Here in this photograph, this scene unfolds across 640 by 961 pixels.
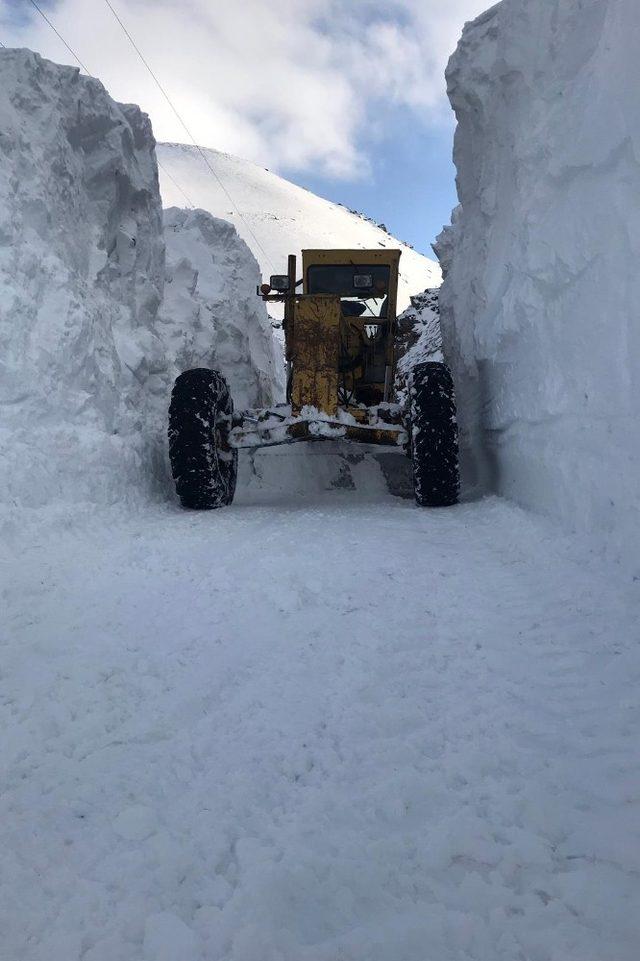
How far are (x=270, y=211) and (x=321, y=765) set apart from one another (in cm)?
6001

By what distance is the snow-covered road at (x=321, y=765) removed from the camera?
1.04 meters

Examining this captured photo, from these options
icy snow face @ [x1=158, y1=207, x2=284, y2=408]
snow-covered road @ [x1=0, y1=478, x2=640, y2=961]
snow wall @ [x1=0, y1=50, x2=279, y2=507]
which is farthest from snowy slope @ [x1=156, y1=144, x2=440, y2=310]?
snow-covered road @ [x1=0, y1=478, x2=640, y2=961]

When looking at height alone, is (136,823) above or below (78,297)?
below

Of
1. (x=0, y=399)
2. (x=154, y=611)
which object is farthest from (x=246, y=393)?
(x=154, y=611)

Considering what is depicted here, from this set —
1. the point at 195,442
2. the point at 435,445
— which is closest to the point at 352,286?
the point at 435,445

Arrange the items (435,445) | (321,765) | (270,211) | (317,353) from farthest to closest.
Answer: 1. (270,211)
2. (317,353)
3. (435,445)
4. (321,765)

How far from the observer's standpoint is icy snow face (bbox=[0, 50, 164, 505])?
3434mm

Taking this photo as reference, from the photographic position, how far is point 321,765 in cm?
146

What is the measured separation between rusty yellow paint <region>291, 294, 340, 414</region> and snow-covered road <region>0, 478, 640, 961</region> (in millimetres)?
2458

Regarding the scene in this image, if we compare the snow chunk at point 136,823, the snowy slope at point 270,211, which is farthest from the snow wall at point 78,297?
the snowy slope at point 270,211

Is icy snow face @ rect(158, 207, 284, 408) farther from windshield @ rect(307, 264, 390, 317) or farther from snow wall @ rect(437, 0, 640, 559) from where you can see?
snow wall @ rect(437, 0, 640, 559)

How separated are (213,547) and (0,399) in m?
1.39

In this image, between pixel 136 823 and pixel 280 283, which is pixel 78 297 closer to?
pixel 280 283

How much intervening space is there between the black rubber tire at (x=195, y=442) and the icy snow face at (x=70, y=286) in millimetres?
342
